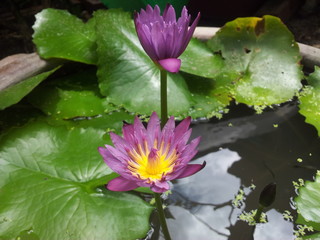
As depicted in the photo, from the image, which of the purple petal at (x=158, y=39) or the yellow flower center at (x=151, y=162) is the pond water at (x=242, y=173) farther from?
the purple petal at (x=158, y=39)

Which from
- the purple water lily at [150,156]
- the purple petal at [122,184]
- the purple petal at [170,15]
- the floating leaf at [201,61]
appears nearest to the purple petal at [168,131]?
the purple water lily at [150,156]

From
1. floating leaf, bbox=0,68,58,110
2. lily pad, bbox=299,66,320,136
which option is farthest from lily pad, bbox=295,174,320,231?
floating leaf, bbox=0,68,58,110

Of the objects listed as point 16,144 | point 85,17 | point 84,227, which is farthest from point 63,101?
point 85,17

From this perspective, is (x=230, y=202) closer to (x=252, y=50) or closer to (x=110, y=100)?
(x=110, y=100)

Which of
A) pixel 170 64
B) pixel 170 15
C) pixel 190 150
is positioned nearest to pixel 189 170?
pixel 190 150

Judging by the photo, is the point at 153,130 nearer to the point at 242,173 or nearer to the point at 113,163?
the point at 113,163

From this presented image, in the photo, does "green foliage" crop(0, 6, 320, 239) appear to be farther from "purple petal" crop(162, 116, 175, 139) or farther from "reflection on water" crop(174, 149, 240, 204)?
"purple petal" crop(162, 116, 175, 139)
